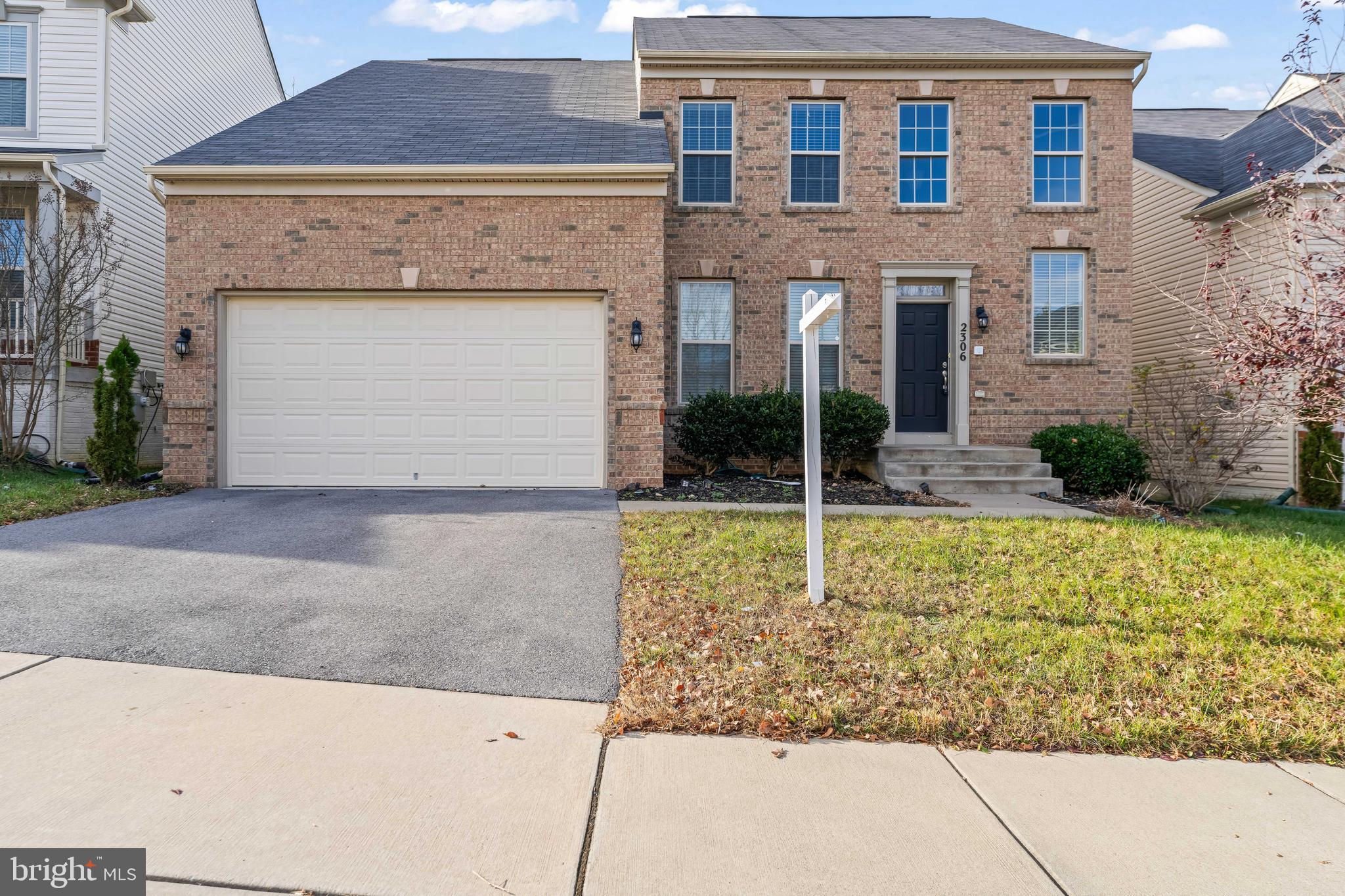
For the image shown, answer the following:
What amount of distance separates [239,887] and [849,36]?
43.9 ft

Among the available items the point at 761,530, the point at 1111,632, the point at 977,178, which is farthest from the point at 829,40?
the point at 1111,632

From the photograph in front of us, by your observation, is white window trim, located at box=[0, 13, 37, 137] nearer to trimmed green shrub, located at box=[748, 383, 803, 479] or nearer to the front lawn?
trimmed green shrub, located at box=[748, 383, 803, 479]

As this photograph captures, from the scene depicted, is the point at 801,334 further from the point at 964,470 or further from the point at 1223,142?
the point at 1223,142

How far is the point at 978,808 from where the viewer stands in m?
2.54

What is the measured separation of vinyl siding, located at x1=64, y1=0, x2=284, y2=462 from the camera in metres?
11.7

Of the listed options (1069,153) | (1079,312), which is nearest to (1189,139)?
(1069,153)

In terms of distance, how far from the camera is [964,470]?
998 centimetres

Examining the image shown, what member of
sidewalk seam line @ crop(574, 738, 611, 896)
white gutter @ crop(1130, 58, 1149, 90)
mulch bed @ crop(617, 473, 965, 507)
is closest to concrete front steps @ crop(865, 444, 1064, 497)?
mulch bed @ crop(617, 473, 965, 507)

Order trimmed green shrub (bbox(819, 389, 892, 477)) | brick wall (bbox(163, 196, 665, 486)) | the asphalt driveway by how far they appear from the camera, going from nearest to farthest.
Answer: the asphalt driveway → brick wall (bbox(163, 196, 665, 486)) → trimmed green shrub (bbox(819, 389, 892, 477))

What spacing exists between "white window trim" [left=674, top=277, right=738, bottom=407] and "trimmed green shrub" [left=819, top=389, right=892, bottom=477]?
1.58m

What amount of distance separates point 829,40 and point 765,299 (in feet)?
14.5

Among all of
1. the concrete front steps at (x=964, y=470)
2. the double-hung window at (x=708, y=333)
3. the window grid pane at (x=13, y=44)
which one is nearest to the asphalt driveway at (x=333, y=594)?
the double-hung window at (x=708, y=333)

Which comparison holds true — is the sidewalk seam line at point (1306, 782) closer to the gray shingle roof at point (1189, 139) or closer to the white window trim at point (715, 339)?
the white window trim at point (715, 339)

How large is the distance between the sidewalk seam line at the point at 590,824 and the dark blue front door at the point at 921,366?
370 inches
